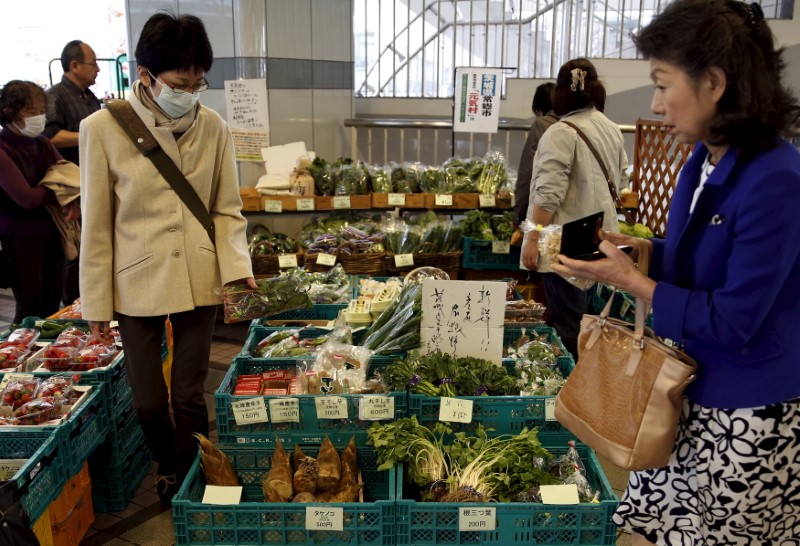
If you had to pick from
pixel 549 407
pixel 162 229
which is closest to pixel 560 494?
pixel 549 407

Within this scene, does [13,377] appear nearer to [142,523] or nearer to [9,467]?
[9,467]

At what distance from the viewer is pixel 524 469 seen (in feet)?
8.02

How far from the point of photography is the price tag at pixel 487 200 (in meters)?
5.41

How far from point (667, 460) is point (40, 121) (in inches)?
153

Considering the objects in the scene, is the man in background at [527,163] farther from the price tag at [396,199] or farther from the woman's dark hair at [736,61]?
the woman's dark hair at [736,61]

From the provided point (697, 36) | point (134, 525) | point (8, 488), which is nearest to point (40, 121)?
point (134, 525)

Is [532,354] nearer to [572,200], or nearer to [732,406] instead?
[572,200]

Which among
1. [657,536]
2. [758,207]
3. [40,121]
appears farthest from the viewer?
[40,121]

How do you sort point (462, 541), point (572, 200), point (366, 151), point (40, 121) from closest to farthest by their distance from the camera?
point (462, 541) < point (572, 200) < point (40, 121) < point (366, 151)

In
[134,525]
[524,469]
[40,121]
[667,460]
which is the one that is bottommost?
[134,525]

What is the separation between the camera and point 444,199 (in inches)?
215

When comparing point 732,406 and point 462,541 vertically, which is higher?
point 732,406

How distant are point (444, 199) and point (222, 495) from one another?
3.44 m

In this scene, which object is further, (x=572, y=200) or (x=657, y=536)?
(x=572, y=200)
